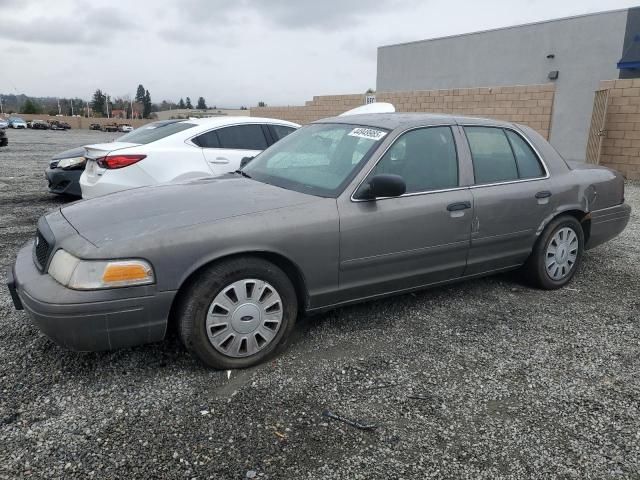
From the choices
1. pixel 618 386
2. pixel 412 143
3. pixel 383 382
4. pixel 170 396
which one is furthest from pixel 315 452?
pixel 412 143

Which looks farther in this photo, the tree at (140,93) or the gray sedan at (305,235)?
the tree at (140,93)

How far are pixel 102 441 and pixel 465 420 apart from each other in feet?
5.91

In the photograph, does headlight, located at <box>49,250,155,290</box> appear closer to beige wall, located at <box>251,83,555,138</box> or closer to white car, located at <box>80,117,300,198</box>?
white car, located at <box>80,117,300,198</box>

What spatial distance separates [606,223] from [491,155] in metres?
1.60

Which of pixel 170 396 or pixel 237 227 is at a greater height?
pixel 237 227

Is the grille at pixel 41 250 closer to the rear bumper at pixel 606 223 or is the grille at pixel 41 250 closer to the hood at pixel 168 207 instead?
the hood at pixel 168 207

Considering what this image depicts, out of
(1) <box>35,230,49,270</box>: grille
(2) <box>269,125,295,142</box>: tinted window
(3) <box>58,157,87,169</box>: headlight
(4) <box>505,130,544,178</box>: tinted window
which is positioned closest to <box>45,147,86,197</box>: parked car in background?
(3) <box>58,157,87,169</box>: headlight

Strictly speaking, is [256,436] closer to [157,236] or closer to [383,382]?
[383,382]

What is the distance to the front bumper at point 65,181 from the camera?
7613 millimetres

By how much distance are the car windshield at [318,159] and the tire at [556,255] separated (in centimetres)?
178

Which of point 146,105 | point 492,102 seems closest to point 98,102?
point 146,105

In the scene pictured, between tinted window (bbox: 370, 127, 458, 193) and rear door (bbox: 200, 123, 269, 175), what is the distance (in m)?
3.02

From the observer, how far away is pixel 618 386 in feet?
9.61

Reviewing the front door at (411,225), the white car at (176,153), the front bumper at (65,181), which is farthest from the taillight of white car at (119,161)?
the front door at (411,225)
